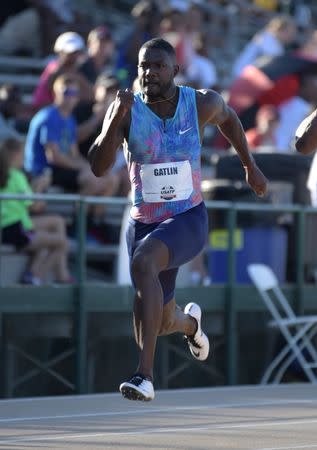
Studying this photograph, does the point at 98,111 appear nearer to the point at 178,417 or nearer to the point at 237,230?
the point at 237,230

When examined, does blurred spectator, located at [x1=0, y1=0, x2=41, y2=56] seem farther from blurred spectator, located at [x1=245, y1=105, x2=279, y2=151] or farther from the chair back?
the chair back

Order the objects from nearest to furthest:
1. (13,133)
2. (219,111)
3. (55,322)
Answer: (219,111) < (55,322) < (13,133)

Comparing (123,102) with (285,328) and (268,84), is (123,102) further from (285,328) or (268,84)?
(268,84)

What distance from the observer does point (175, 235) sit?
25.3 feet

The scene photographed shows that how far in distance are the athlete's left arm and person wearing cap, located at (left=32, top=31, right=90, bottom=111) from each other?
19.1 feet

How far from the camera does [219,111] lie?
8062 millimetres

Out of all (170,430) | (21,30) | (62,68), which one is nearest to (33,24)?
(21,30)

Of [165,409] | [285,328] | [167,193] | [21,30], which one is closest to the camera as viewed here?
[167,193]

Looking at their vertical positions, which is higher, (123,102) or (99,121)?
(123,102)

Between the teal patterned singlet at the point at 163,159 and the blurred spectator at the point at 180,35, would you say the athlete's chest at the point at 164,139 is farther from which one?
the blurred spectator at the point at 180,35

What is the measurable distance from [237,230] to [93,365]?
71.9 inches

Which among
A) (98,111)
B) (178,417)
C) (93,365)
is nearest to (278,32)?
(98,111)

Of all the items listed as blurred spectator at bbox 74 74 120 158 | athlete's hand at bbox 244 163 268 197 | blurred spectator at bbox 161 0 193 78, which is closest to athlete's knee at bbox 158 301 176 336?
athlete's hand at bbox 244 163 268 197

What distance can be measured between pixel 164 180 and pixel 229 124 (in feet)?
2.07
